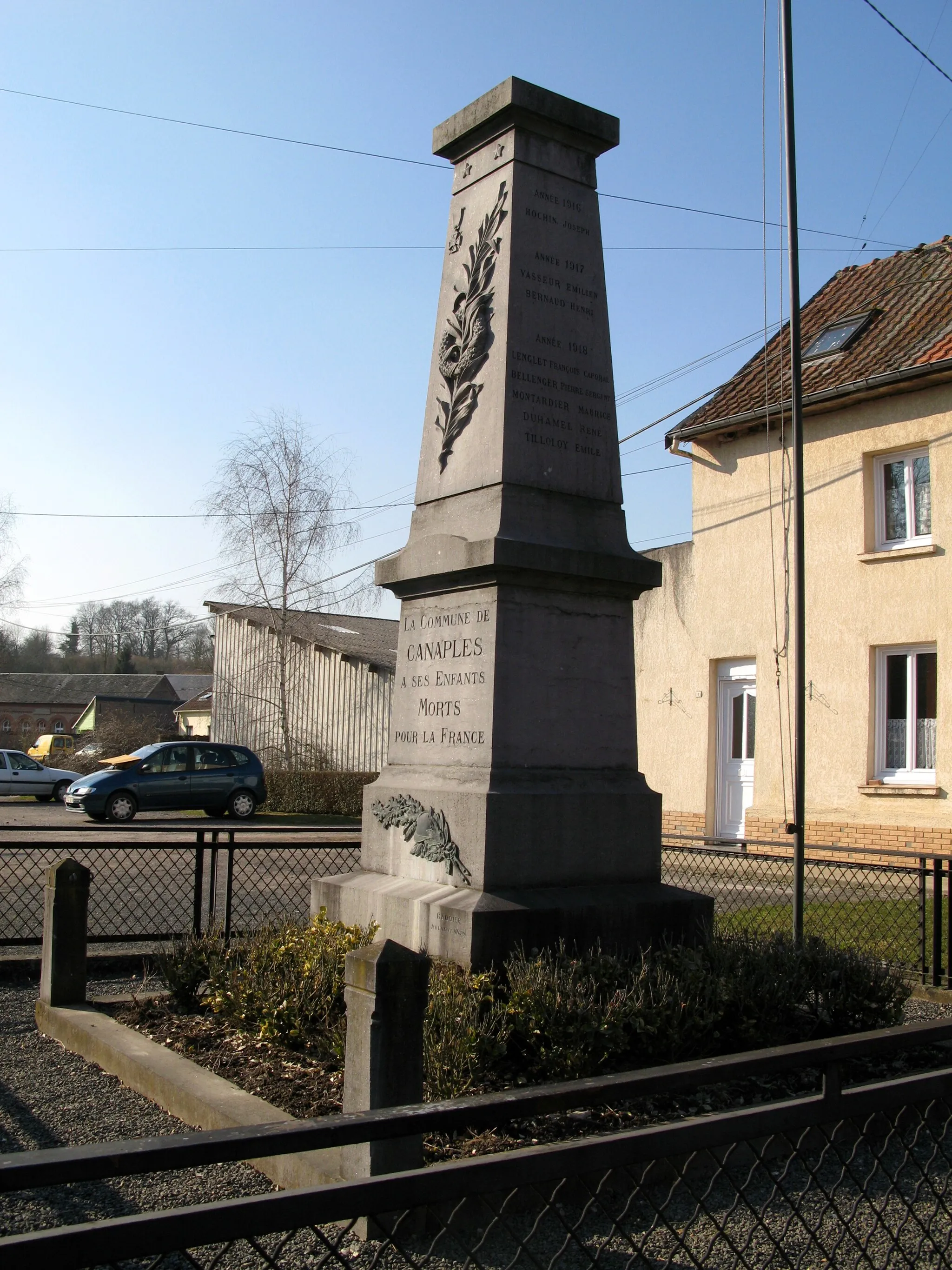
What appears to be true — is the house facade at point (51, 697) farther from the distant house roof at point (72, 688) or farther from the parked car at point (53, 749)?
the parked car at point (53, 749)

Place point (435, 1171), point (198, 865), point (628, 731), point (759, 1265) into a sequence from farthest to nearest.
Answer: point (198, 865)
point (628, 731)
point (759, 1265)
point (435, 1171)

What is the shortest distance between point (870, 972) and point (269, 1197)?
15.2 feet

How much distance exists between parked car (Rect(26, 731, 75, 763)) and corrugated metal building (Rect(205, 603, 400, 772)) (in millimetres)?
7673

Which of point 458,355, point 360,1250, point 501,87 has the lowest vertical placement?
point 360,1250

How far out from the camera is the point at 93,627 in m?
93.1

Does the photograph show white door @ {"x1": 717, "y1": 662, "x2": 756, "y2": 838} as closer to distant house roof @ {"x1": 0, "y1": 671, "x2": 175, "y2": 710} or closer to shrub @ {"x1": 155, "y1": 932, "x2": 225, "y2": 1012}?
shrub @ {"x1": 155, "y1": 932, "x2": 225, "y2": 1012}

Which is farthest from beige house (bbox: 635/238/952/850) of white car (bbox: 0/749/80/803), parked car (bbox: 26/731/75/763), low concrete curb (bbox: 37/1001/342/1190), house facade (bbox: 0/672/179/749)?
house facade (bbox: 0/672/179/749)

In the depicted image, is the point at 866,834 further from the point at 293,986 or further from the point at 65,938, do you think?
the point at 293,986

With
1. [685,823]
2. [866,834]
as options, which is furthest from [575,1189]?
[685,823]

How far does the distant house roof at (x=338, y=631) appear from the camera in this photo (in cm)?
3244

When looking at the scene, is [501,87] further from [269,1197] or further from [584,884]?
[269,1197]

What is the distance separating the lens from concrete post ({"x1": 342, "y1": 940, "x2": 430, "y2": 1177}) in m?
3.70

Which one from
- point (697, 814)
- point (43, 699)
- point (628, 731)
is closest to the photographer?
point (628, 731)

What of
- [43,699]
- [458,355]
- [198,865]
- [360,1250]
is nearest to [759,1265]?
[360,1250]
